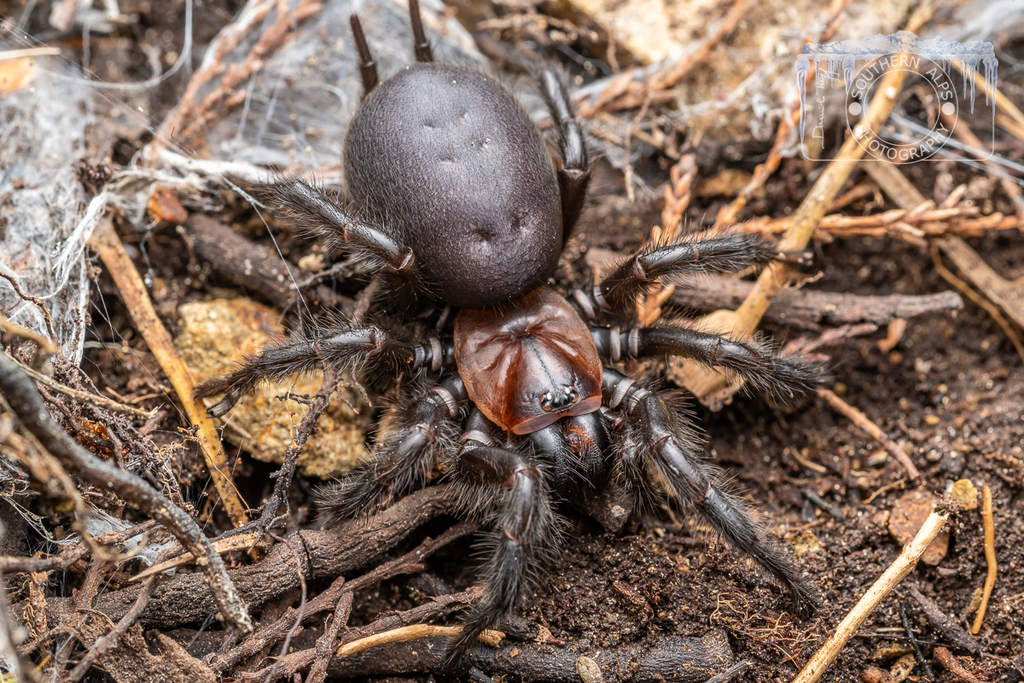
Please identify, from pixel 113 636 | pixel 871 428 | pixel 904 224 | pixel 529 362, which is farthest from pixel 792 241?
pixel 113 636

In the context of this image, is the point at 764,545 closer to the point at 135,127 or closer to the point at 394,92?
the point at 394,92

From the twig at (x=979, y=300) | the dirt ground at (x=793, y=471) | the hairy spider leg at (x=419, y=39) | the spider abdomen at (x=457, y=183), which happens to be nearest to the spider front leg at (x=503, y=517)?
the dirt ground at (x=793, y=471)

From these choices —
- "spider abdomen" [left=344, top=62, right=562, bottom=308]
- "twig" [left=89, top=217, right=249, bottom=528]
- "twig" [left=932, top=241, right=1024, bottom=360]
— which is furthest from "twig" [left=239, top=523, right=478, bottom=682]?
"twig" [left=932, top=241, right=1024, bottom=360]

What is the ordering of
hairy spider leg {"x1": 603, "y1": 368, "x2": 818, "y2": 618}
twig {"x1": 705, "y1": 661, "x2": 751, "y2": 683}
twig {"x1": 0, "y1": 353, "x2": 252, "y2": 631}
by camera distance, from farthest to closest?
hairy spider leg {"x1": 603, "y1": 368, "x2": 818, "y2": 618}, twig {"x1": 705, "y1": 661, "x2": 751, "y2": 683}, twig {"x1": 0, "y1": 353, "x2": 252, "y2": 631}

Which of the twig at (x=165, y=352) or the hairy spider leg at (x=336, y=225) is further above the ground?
the hairy spider leg at (x=336, y=225)

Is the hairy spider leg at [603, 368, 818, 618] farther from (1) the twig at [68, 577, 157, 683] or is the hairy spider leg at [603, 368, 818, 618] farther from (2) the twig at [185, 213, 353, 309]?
(1) the twig at [68, 577, 157, 683]

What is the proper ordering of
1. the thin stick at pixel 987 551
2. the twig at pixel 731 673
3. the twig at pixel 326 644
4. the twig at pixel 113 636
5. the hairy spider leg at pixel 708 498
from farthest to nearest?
1. the thin stick at pixel 987 551
2. the hairy spider leg at pixel 708 498
3. the twig at pixel 731 673
4. the twig at pixel 326 644
5. the twig at pixel 113 636

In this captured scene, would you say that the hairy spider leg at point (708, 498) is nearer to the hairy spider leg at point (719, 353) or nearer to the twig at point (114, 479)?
the hairy spider leg at point (719, 353)
